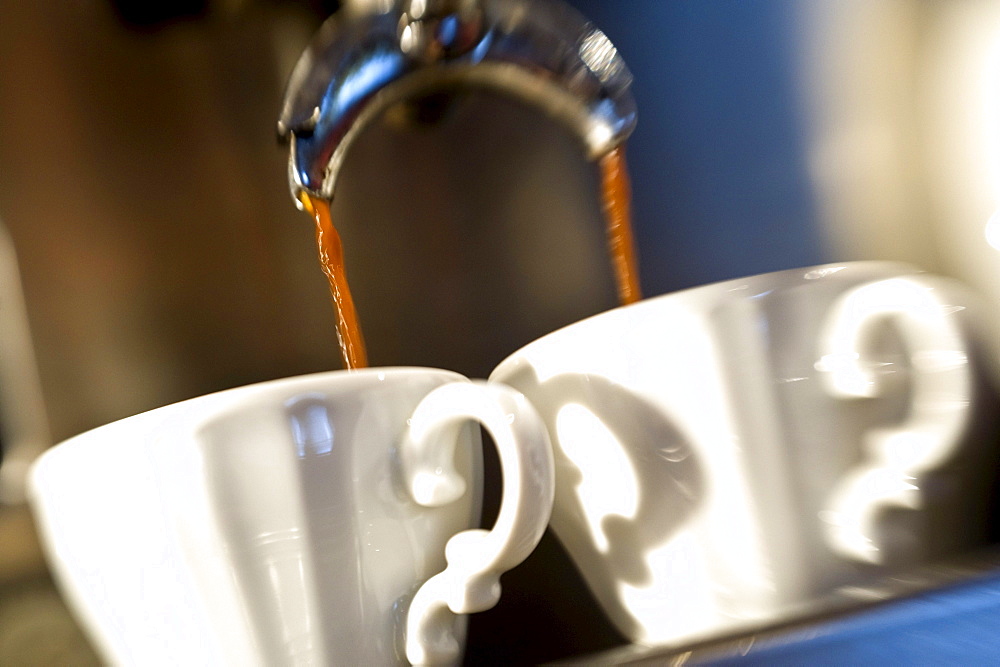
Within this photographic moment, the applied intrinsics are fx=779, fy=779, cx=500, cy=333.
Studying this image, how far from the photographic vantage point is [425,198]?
384mm

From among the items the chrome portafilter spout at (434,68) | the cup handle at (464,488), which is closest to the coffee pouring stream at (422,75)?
the chrome portafilter spout at (434,68)

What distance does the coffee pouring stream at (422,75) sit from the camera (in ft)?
1.06

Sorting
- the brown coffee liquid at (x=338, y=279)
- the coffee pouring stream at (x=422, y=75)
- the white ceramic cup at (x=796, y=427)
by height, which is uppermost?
the coffee pouring stream at (x=422, y=75)

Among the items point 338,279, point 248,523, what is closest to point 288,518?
point 248,523

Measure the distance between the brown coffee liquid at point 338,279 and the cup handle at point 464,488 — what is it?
0.11m

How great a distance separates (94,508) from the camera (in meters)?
0.22

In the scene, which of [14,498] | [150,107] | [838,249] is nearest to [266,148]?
[150,107]

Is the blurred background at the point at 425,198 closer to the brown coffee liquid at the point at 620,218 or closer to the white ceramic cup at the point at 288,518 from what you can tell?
the brown coffee liquid at the point at 620,218

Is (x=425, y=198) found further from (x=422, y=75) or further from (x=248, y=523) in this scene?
(x=248, y=523)

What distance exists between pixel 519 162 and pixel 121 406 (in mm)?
219

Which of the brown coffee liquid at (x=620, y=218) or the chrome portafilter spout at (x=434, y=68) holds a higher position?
the chrome portafilter spout at (x=434, y=68)

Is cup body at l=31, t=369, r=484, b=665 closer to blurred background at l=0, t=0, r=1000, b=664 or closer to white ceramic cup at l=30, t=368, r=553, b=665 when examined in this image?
white ceramic cup at l=30, t=368, r=553, b=665

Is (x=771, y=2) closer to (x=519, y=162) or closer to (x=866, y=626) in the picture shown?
(x=519, y=162)

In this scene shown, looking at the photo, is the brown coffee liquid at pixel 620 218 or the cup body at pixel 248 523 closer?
the cup body at pixel 248 523
